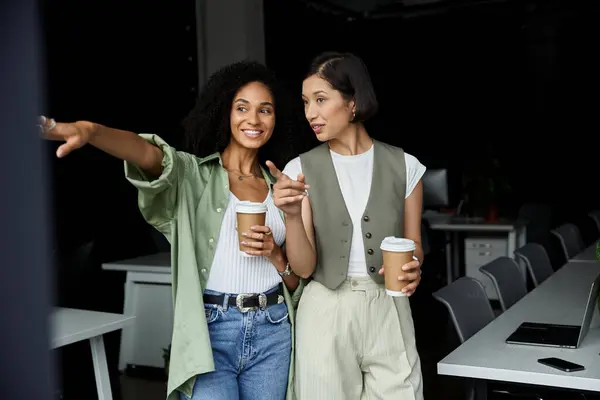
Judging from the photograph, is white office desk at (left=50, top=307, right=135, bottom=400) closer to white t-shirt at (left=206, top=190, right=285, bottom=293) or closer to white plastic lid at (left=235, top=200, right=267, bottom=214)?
white t-shirt at (left=206, top=190, right=285, bottom=293)

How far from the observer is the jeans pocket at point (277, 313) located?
6.12ft

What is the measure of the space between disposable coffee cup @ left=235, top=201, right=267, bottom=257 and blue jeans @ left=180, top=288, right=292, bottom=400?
206 mm

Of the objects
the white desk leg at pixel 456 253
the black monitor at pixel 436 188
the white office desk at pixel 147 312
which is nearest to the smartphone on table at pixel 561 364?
the white office desk at pixel 147 312

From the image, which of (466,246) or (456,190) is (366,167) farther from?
(456,190)

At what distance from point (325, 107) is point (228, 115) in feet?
1.06

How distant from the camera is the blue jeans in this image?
1829 millimetres

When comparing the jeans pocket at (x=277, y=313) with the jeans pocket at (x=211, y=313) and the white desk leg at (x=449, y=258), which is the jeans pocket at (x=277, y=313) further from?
the white desk leg at (x=449, y=258)

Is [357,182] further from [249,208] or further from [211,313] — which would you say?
[211,313]

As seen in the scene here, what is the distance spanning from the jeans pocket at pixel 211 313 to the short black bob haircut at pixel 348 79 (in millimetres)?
634

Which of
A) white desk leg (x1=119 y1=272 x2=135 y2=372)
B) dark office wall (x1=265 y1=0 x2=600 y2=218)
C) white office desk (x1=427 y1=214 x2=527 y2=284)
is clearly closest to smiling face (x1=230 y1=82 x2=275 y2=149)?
white desk leg (x1=119 y1=272 x2=135 y2=372)

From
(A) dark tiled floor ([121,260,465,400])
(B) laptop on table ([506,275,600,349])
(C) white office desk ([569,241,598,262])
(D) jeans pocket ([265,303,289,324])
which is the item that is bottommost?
(A) dark tiled floor ([121,260,465,400])

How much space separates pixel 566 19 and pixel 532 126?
4.25 ft

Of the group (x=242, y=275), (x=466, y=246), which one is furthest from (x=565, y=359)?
(x=466, y=246)

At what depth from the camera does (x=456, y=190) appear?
830 centimetres
